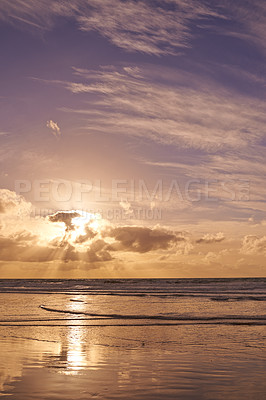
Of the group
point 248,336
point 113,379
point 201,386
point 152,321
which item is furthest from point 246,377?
point 152,321

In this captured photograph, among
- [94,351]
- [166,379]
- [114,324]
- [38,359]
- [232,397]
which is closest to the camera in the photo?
[232,397]

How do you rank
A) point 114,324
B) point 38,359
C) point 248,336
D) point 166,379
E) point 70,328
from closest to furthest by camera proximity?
1. point 166,379
2. point 38,359
3. point 248,336
4. point 70,328
5. point 114,324

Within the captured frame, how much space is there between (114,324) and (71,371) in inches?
449

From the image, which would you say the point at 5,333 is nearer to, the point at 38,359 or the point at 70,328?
the point at 70,328

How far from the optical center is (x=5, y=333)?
1859 centimetres

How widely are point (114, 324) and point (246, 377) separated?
40.8ft

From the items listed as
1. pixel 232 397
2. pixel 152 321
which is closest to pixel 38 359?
pixel 232 397

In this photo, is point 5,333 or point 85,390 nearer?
point 85,390

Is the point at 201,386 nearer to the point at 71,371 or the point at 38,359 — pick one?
the point at 71,371

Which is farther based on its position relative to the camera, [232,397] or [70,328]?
[70,328]

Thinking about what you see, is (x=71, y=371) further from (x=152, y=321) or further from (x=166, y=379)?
(x=152, y=321)

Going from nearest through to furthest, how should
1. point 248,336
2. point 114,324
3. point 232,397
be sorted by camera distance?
1. point 232,397
2. point 248,336
3. point 114,324

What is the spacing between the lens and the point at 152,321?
77.5 ft

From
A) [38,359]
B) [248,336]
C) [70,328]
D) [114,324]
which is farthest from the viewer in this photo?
[114,324]
